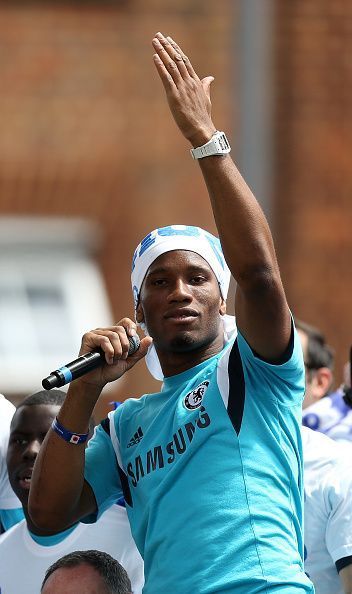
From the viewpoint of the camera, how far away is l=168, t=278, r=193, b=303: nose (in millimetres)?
4031

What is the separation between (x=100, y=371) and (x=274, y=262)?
56cm

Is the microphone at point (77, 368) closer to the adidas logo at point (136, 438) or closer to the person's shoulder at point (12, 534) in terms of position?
the adidas logo at point (136, 438)

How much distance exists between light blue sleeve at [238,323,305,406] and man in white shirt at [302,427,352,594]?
1.47 metres

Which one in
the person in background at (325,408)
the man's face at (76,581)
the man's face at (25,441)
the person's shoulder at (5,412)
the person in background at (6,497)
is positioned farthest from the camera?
the person in background at (325,408)

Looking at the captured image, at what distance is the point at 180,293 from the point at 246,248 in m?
0.35

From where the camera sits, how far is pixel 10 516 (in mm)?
5867

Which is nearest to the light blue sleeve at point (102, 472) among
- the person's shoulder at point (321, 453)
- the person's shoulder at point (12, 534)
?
the person's shoulder at point (12, 534)

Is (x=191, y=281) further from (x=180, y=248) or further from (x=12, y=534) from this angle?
(x=12, y=534)

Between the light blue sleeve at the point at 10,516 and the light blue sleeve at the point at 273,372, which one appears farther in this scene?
the light blue sleeve at the point at 10,516

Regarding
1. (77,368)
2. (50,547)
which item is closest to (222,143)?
(77,368)

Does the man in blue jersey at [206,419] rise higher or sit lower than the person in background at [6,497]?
higher

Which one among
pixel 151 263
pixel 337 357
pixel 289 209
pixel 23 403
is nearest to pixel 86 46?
pixel 289 209

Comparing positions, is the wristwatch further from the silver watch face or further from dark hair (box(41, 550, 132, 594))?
dark hair (box(41, 550, 132, 594))

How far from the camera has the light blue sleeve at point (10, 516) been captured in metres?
5.84
